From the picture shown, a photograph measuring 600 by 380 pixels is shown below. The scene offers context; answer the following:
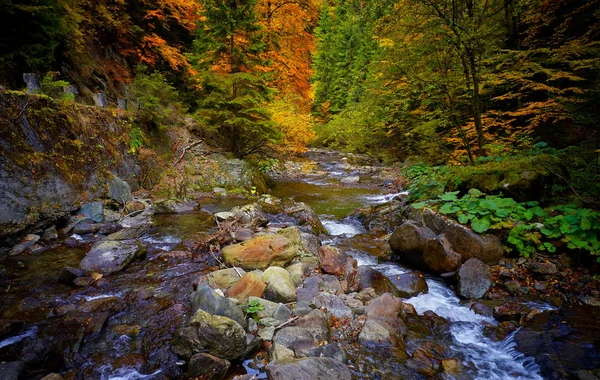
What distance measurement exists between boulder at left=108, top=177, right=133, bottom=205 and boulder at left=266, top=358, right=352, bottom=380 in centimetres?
717

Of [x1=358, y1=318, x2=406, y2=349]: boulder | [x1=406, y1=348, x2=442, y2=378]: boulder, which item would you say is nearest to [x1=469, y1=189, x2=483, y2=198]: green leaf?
[x1=358, y1=318, x2=406, y2=349]: boulder

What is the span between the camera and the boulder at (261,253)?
5285mm

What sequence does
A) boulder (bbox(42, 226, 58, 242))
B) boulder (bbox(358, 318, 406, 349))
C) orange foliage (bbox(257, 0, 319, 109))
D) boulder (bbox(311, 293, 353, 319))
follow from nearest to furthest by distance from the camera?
boulder (bbox(358, 318, 406, 349)), boulder (bbox(311, 293, 353, 319)), boulder (bbox(42, 226, 58, 242)), orange foliage (bbox(257, 0, 319, 109))

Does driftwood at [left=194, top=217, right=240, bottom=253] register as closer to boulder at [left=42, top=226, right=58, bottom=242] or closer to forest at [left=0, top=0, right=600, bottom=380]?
forest at [left=0, top=0, right=600, bottom=380]

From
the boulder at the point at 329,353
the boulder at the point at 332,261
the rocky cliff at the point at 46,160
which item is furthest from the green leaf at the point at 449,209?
the rocky cliff at the point at 46,160

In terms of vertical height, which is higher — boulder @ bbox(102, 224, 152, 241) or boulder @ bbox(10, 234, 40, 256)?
boulder @ bbox(10, 234, 40, 256)

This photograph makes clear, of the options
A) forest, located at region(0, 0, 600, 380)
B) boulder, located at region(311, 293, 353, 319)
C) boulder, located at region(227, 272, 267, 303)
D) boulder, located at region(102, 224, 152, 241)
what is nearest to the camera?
forest, located at region(0, 0, 600, 380)

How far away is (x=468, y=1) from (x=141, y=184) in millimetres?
11152

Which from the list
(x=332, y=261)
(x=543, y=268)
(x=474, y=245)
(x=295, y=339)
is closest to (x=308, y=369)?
(x=295, y=339)

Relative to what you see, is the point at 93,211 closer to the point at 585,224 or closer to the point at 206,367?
the point at 206,367

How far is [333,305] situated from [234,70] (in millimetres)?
11271

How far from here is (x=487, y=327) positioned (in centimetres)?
415

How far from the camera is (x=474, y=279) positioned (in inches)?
193

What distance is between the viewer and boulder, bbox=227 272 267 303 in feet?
14.2
